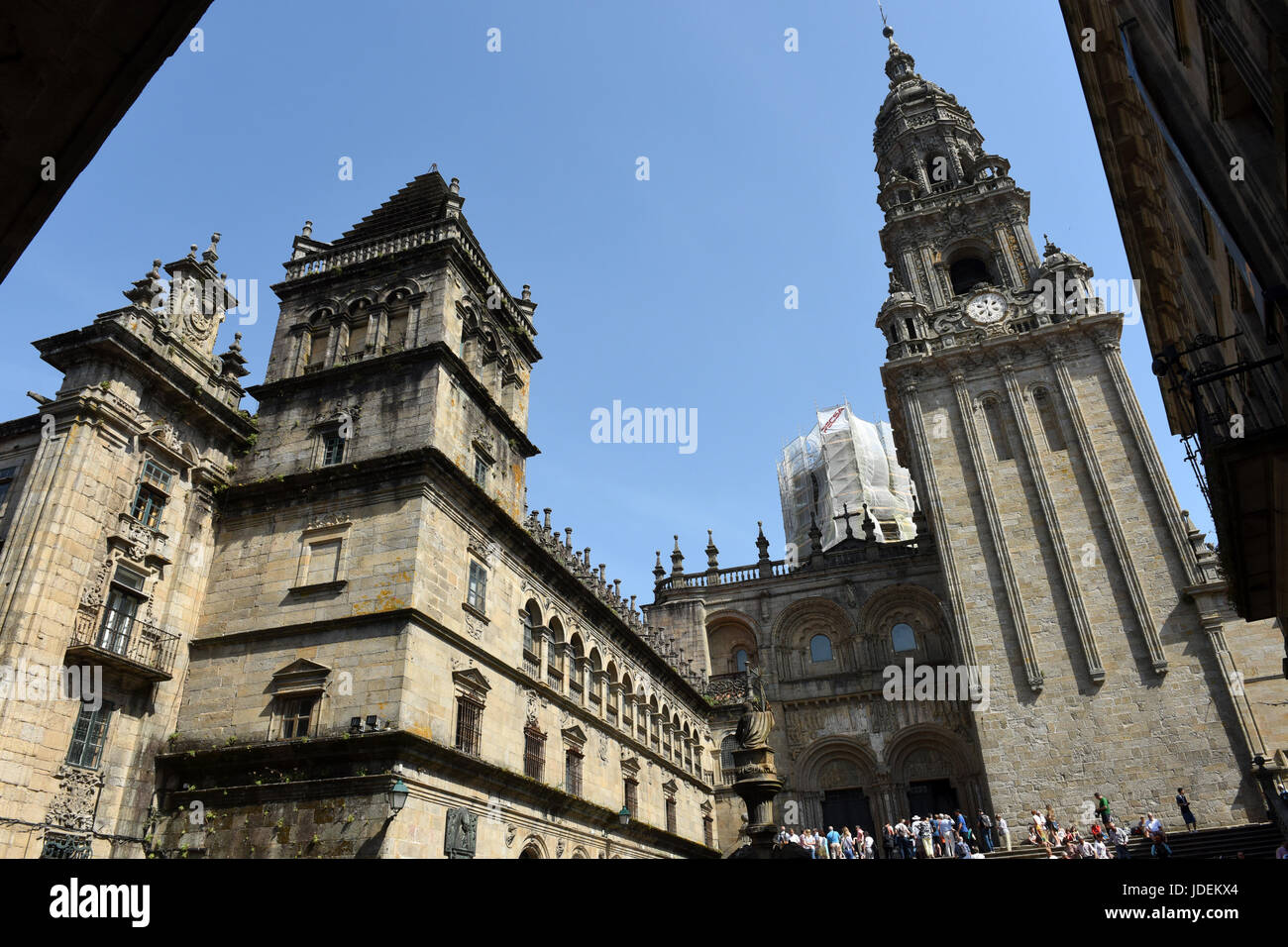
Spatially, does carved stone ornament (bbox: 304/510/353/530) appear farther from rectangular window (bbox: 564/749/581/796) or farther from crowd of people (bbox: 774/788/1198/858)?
crowd of people (bbox: 774/788/1198/858)

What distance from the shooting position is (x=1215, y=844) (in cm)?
2647

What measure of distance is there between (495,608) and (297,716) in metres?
5.68

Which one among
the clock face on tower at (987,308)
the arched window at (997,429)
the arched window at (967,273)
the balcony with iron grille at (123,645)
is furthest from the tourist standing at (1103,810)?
the arched window at (967,273)

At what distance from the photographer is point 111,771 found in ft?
54.4

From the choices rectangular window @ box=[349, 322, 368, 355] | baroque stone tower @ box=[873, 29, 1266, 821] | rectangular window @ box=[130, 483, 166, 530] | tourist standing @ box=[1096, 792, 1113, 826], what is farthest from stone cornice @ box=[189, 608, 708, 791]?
baroque stone tower @ box=[873, 29, 1266, 821]

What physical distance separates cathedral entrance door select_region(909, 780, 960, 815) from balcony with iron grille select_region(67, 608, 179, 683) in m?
31.5

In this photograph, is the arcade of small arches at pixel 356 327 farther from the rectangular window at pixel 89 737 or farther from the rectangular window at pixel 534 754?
the rectangular window at pixel 534 754

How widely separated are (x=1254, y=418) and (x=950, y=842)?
18793 mm

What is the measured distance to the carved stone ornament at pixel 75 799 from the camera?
1541 cm

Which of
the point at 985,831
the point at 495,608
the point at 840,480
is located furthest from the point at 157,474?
the point at 840,480

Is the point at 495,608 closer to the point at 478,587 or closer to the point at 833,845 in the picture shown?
the point at 478,587

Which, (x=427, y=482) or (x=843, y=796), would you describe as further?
(x=843, y=796)

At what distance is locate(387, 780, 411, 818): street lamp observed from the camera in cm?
1568

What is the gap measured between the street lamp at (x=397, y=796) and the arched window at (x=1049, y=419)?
3426 centimetres
